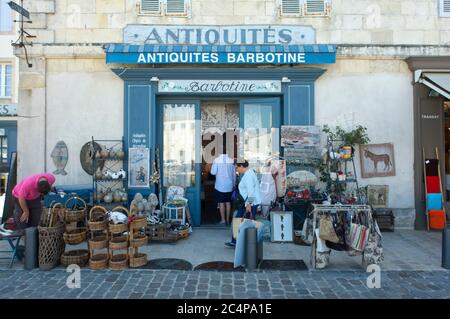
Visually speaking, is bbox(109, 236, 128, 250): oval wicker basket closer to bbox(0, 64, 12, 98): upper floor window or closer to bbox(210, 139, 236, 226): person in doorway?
bbox(210, 139, 236, 226): person in doorway

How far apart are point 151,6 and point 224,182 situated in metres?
4.26

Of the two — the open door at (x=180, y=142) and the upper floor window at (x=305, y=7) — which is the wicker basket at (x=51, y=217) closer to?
the open door at (x=180, y=142)

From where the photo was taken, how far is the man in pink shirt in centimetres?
593

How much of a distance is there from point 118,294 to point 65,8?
21.8ft

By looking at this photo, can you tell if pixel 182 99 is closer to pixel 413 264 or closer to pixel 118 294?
pixel 118 294

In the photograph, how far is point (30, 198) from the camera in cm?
607

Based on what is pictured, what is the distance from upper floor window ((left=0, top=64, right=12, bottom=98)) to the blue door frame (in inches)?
501

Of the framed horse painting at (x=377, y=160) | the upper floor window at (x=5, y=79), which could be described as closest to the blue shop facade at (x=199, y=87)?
the framed horse painting at (x=377, y=160)

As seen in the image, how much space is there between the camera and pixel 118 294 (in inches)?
180

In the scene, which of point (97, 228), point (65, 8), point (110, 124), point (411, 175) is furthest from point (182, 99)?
point (411, 175)

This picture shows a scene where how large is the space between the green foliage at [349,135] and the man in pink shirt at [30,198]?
18.3ft

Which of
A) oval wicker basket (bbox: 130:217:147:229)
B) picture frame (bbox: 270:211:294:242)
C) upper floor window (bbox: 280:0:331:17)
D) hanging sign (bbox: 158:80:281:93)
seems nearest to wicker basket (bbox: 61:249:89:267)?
oval wicker basket (bbox: 130:217:147:229)

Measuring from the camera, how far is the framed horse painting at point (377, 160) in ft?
27.2

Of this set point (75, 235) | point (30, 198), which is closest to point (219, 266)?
point (75, 235)
